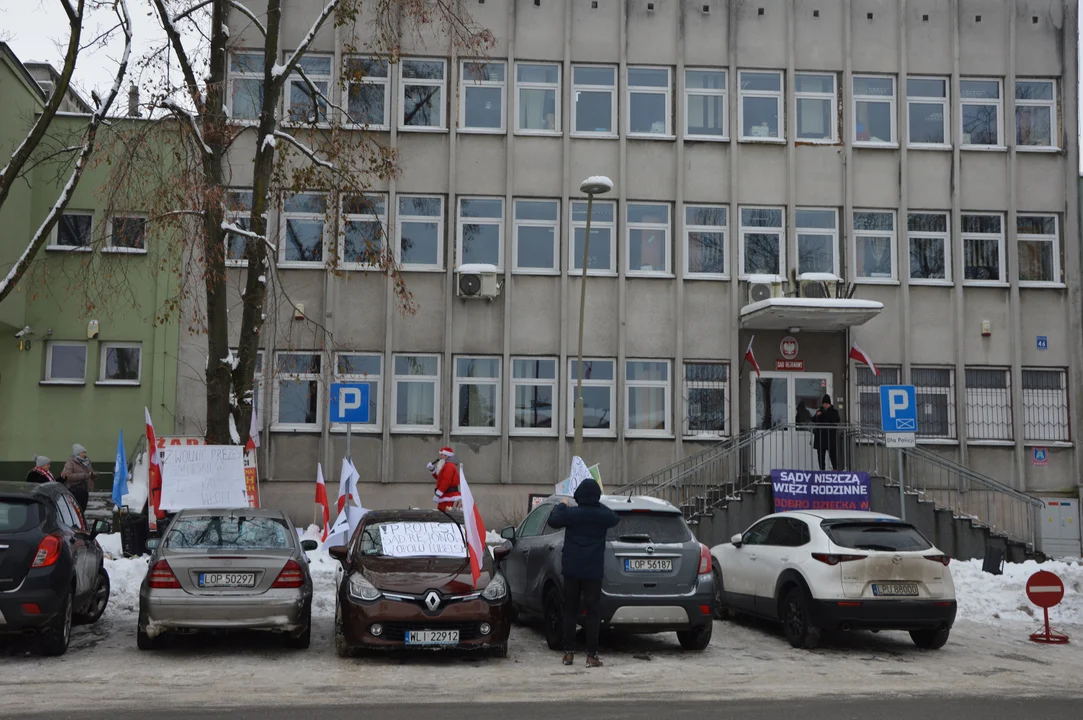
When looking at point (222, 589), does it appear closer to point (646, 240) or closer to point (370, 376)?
point (370, 376)

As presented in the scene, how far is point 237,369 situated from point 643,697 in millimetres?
9738

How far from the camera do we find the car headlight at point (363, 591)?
11258 mm

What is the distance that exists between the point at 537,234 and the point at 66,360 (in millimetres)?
10740

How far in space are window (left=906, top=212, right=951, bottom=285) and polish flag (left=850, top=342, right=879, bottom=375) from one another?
2216mm

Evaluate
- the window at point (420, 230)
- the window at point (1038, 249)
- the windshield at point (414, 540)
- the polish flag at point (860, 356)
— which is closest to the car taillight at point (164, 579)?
the windshield at point (414, 540)

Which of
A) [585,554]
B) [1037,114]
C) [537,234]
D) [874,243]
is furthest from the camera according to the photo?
[1037,114]

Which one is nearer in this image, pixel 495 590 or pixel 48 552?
pixel 48 552

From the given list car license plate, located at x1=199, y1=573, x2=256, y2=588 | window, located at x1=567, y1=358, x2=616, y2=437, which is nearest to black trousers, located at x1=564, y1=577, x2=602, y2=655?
car license plate, located at x1=199, y1=573, x2=256, y2=588

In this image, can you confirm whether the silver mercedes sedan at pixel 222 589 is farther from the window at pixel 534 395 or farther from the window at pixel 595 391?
the window at pixel 595 391

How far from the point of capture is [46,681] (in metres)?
10.0

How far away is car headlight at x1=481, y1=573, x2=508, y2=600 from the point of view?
11523 millimetres

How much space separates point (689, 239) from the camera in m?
25.7

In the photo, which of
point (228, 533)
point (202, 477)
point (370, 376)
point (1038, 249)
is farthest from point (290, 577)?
point (1038, 249)

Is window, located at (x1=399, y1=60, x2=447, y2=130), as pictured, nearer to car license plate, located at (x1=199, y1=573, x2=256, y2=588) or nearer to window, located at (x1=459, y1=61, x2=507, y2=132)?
window, located at (x1=459, y1=61, x2=507, y2=132)
